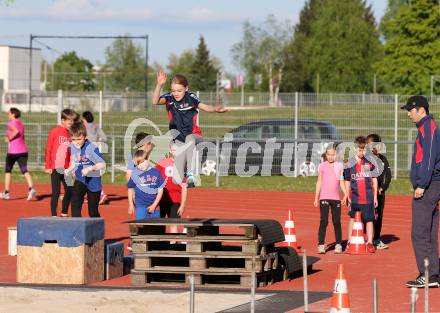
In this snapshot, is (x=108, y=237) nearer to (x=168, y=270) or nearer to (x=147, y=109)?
(x=168, y=270)

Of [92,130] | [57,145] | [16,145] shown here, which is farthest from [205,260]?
[16,145]

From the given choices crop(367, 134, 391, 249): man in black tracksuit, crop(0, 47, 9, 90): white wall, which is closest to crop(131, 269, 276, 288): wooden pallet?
crop(367, 134, 391, 249): man in black tracksuit

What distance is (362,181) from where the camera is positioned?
17.4 meters

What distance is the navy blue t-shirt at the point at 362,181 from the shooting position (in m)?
17.3

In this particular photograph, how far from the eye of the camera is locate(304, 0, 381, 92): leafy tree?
104062 mm

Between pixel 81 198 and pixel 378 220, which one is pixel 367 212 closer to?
pixel 378 220

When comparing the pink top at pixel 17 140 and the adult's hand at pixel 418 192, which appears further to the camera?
the pink top at pixel 17 140

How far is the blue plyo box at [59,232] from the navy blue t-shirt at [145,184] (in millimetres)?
1813

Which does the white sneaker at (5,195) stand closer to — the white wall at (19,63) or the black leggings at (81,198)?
the black leggings at (81,198)

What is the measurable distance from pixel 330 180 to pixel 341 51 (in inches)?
3489

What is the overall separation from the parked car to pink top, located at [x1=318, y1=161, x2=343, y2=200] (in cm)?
1664

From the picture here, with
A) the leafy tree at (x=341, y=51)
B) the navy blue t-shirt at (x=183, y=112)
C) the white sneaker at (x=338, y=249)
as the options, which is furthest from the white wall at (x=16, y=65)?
the navy blue t-shirt at (x=183, y=112)

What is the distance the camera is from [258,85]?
123m

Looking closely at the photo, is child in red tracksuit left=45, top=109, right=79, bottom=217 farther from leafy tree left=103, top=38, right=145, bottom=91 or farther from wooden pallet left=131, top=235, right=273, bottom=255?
leafy tree left=103, top=38, right=145, bottom=91
